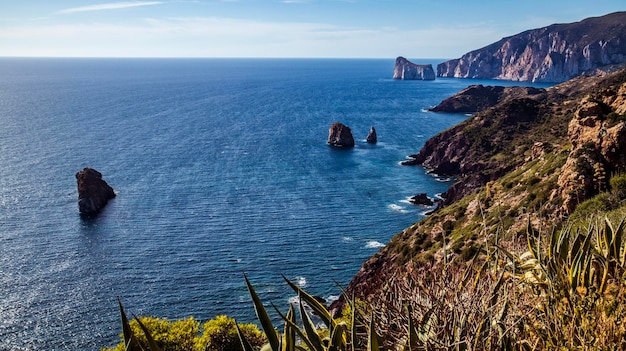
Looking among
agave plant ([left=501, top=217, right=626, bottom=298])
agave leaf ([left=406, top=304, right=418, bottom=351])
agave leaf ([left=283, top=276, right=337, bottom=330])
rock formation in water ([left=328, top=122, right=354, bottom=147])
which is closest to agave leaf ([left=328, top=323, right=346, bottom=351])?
agave leaf ([left=283, top=276, right=337, bottom=330])

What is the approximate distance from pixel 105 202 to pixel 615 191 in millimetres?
68632

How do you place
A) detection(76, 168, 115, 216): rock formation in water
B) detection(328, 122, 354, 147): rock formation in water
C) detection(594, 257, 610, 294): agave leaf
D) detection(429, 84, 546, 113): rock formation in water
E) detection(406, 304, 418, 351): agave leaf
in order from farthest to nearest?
detection(429, 84, 546, 113): rock formation in water < detection(328, 122, 354, 147): rock formation in water < detection(76, 168, 115, 216): rock formation in water < detection(594, 257, 610, 294): agave leaf < detection(406, 304, 418, 351): agave leaf

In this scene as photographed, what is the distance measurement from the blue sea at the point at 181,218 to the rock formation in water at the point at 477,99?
124 feet

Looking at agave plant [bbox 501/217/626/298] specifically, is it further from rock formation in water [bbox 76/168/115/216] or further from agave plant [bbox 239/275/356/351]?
rock formation in water [bbox 76/168/115/216]

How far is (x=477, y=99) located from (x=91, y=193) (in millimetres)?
138420

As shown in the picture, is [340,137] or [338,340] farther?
[340,137]

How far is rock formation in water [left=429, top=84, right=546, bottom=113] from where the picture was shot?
170500 mm

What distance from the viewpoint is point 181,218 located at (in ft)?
236

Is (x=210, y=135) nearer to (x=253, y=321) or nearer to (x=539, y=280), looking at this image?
(x=253, y=321)

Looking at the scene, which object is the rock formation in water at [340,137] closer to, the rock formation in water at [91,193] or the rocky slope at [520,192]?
the rocky slope at [520,192]

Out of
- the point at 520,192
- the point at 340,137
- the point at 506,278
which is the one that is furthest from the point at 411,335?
the point at 340,137

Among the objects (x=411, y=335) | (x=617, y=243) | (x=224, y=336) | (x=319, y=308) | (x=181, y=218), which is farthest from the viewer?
(x=181, y=218)

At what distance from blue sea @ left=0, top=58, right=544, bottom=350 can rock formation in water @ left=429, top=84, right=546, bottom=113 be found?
124ft

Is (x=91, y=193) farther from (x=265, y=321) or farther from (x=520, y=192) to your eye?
(x=265, y=321)
